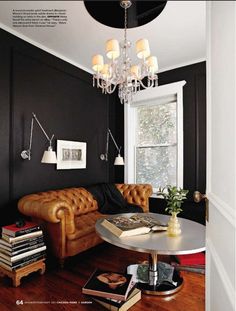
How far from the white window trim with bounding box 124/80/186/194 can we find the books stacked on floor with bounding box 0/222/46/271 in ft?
6.75

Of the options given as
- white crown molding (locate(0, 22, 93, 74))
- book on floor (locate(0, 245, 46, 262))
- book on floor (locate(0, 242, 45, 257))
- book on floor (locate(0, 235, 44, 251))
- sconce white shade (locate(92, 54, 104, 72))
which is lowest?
book on floor (locate(0, 245, 46, 262))

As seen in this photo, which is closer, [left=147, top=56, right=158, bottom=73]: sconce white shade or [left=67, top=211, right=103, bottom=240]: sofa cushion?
[left=147, top=56, right=158, bottom=73]: sconce white shade

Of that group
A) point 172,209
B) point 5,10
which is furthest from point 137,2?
point 172,209

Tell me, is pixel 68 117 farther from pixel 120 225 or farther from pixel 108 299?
pixel 108 299

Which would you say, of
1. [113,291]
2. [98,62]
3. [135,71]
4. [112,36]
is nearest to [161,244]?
[113,291]

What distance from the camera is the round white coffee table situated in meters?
1.43

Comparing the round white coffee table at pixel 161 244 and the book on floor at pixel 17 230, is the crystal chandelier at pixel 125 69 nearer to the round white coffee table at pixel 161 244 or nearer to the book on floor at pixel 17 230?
the round white coffee table at pixel 161 244

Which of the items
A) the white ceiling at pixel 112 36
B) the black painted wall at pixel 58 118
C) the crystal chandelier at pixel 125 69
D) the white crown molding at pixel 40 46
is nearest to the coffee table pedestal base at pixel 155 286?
the black painted wall at pixel 58 118

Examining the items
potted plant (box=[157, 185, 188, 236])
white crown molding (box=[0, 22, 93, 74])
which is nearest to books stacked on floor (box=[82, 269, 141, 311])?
potted plant (box=[157, 185, 188, 236])

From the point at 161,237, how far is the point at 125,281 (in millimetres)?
439

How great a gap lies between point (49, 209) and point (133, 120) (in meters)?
2.35

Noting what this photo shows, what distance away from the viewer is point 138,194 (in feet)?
11.0

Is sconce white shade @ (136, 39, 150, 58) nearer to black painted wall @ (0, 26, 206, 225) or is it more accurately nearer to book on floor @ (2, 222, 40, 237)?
black painted wall @ (0, 26, 206, 225)

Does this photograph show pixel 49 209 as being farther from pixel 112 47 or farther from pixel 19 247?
pixel 112 47
